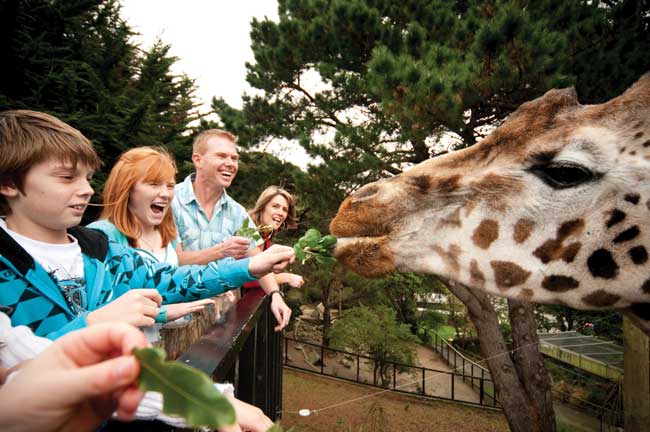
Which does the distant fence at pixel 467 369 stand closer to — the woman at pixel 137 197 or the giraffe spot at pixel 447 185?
the giraffe spot at pixel 447 185

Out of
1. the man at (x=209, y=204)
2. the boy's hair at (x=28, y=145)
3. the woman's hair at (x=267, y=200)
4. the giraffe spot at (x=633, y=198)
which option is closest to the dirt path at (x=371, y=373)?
the woman's hair at (x=267, y=200)

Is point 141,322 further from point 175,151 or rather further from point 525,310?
point 525,310

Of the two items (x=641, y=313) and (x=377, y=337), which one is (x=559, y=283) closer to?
(x=641, y=313)

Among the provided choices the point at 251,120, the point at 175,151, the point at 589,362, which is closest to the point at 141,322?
the point at 175,151

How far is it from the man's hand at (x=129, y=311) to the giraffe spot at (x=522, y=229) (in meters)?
1.60

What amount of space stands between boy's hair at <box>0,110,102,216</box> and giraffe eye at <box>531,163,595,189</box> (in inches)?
77.5

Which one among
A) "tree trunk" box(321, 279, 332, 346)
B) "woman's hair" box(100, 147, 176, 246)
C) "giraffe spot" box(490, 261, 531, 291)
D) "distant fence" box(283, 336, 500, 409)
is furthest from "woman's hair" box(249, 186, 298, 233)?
"tree trunk" box(321, 279, 332, 346)

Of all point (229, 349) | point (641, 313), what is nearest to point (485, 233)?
point (641, 313)

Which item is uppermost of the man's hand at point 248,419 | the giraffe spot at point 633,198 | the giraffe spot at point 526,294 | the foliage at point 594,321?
the giraffe spot at point 633,198

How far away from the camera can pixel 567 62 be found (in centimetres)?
577

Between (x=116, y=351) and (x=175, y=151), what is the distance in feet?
22.9

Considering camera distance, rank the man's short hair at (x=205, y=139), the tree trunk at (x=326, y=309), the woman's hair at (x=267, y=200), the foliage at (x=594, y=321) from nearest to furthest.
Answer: the man's short hair at (x=205, y=139)
the woman's hair at (x=267, y=200)
the foliage at (x=594, y=321)
the tree trunk at (x=326, y=309)

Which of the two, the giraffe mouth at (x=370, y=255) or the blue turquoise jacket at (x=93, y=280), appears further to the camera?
the giraffe mouth at (x=370, y=255)

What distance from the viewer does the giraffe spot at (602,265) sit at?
1599mm
